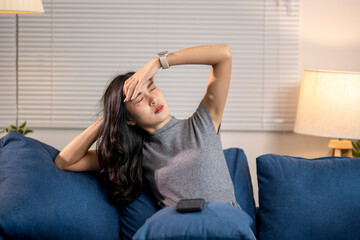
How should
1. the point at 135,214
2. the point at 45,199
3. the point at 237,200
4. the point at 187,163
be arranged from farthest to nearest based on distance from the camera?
1. the point at 237,200
2. the point at 135,214
3. the point at 187,163
4. the point at 45,199

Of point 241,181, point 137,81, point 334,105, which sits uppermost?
point 137,81

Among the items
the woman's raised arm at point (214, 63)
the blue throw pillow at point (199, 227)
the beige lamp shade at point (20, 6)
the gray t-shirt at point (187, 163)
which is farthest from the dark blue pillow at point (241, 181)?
the beige lamp shade at point (20, 6)

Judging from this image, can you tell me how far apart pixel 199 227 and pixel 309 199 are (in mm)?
877

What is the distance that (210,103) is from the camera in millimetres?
1939

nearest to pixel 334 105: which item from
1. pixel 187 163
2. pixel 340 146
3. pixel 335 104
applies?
pixel 335 104

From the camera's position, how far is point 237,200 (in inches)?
83.0

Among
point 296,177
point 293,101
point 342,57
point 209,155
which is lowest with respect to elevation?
point 296,177

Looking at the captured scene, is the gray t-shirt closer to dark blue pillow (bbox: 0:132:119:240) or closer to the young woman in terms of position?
the young woman

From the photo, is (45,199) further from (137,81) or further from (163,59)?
(163,59)

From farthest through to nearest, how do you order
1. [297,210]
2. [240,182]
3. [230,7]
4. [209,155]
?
[230,7], [240,182], [297,210], [209,155]

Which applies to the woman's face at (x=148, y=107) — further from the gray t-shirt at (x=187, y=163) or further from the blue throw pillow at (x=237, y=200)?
the blue throw pillow at (x=237, y=200)

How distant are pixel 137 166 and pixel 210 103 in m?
0.43

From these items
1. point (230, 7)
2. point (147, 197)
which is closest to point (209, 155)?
point (147, 197)

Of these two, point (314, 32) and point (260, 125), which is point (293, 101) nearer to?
point (260, 125)
